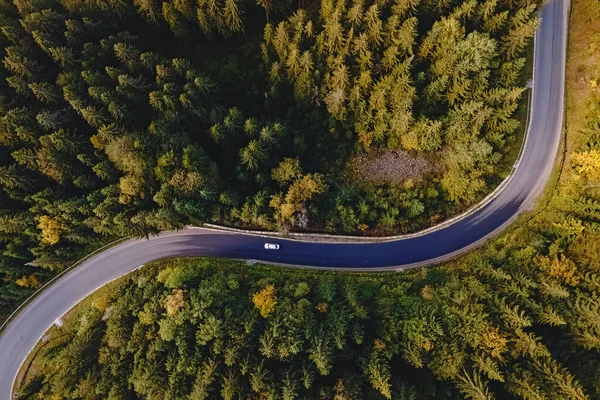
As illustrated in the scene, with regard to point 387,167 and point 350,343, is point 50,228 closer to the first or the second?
point 350,343

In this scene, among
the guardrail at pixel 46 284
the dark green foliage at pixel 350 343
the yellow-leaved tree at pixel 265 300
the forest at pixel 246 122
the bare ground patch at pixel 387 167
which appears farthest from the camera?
the bare ground patch at pixel 387 167

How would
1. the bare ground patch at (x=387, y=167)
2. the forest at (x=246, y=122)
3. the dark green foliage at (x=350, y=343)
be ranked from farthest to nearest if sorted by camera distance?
the bare ground patch at (x=387, y=167)
the forest at (x=246, y=122)
the dark green foliage at (x=350, y=343)

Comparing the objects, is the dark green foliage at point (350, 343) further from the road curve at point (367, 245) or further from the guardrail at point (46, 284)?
the guardrail at point (46, 284)

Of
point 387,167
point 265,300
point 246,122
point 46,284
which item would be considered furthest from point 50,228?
point 387,167

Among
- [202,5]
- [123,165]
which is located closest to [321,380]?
[123,165]

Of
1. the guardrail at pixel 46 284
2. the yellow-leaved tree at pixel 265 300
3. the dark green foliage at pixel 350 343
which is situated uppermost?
the guardrail at pixel 46 284

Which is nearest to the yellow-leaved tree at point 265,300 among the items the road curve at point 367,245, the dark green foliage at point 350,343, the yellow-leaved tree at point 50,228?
the dark green foliage at point 350,343
